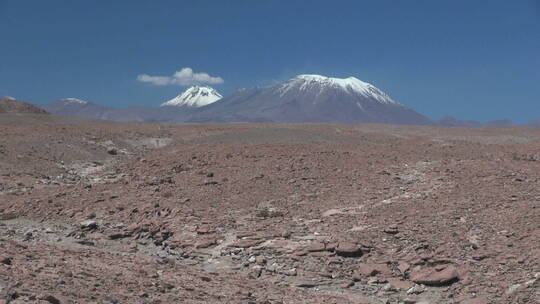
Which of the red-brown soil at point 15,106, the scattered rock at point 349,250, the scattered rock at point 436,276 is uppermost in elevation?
the red-brown soil at point 15,106

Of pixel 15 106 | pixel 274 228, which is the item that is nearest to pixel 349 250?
pixel 274 228

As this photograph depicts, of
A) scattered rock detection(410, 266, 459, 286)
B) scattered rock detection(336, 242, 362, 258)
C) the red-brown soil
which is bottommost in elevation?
scattered rock detection(410, 266, 459, 286)

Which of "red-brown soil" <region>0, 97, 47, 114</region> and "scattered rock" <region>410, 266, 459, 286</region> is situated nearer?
"scattered rock" <region>410, 266, 459, 286</region>

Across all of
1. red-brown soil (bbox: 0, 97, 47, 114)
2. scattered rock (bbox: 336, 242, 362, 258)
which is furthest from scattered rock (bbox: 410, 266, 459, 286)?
red-brown soil (bbox: 0, 97, 47, 114)

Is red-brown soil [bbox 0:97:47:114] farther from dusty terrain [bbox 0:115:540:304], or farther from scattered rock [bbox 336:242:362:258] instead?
scattered rock [bbox 336:242:362:258]

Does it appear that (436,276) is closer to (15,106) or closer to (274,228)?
(274,228)

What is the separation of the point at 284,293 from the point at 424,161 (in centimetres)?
1106

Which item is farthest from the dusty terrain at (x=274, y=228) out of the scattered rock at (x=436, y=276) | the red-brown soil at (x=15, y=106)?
the red-brown soil at (x=15, y=106)

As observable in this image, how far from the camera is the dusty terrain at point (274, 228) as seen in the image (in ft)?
26.4

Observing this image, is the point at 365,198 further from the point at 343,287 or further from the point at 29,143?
the point at 29,143

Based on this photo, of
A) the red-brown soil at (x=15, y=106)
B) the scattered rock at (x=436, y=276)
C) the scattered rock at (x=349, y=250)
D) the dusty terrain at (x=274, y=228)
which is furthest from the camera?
the red-brown soil at (x=15, y=106)

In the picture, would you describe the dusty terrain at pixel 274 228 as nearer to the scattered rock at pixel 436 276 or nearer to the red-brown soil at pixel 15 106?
the scattered rock at pixel 436 276

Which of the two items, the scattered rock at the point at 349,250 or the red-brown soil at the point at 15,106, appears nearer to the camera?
the scattered rock at the point at 349,250

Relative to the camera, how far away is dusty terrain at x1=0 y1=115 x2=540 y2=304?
8047 mm
